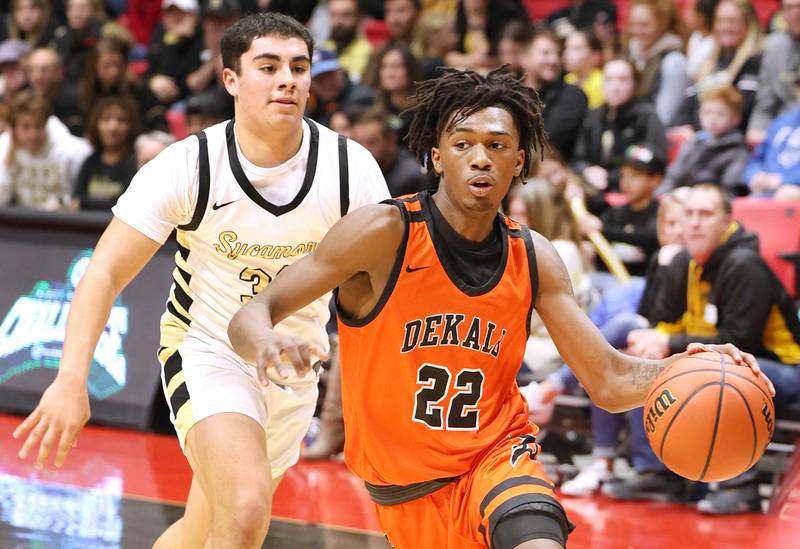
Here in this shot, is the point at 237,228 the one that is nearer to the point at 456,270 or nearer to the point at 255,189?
the point at 255,189

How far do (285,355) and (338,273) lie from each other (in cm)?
54

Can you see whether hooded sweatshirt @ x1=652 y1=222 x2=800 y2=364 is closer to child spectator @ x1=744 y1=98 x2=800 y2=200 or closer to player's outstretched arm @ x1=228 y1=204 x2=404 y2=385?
child spectator @ x1=744 y1=98 x2=800 y2=200

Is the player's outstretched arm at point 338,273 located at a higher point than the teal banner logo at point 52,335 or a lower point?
higher

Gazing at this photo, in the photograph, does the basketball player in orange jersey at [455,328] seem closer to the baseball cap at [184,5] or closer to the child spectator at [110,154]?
the child spectator at [110,154]

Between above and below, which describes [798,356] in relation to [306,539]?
above

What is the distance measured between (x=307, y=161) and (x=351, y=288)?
69 centimetres

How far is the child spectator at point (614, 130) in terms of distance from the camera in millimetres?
8336

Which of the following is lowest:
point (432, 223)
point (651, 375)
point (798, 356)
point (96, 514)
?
point (96, 514)

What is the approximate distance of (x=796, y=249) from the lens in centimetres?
696

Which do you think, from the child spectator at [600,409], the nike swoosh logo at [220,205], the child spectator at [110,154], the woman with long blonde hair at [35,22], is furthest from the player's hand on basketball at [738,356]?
the woman with long blonde hair at [35,22]

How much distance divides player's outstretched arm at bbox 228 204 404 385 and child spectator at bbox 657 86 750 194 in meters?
4.69

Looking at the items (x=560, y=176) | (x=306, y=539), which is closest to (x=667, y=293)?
(x=560, y=176)

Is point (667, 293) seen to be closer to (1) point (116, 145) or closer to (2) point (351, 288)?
(2) point (351, 288)

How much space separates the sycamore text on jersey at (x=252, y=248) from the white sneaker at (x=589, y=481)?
2771 mm
